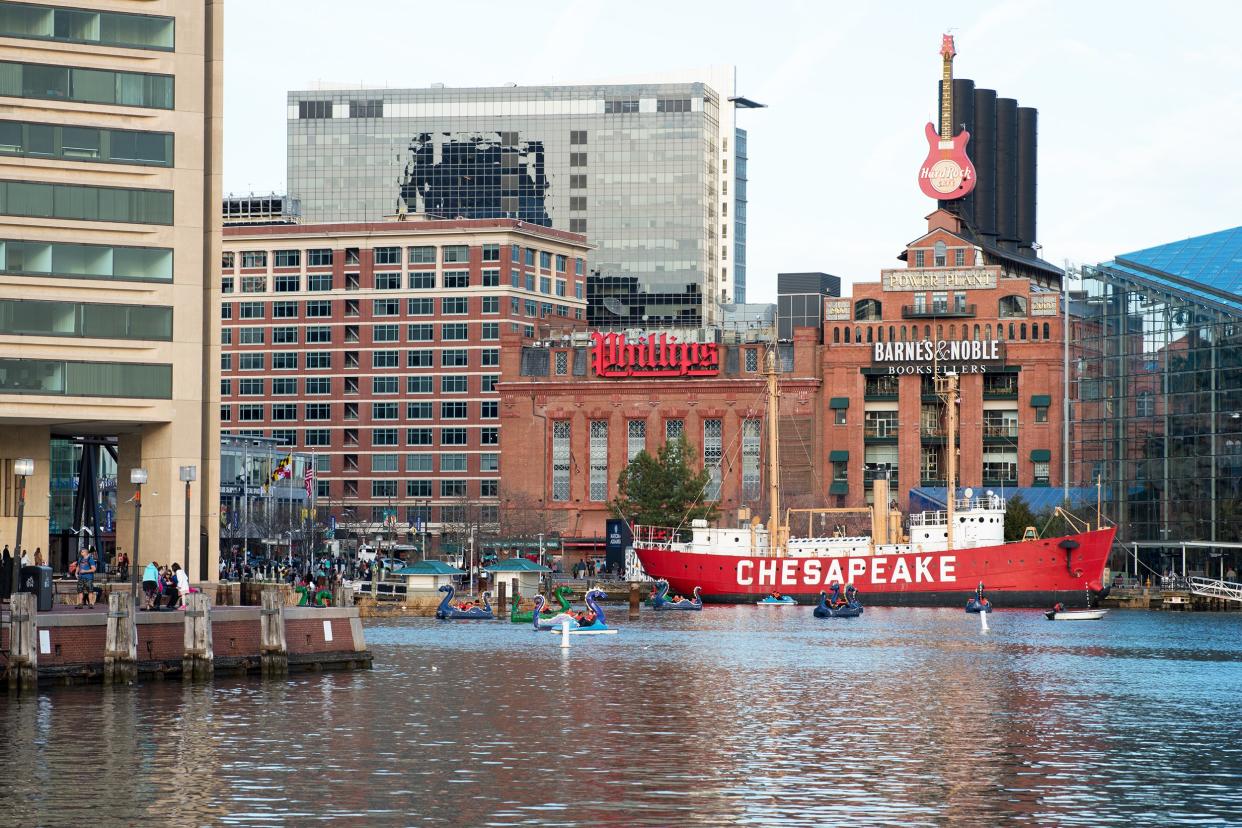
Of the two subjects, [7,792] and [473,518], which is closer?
[7,792]

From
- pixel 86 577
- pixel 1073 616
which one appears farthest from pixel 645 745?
pixel 1073 616

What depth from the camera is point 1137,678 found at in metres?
73.4

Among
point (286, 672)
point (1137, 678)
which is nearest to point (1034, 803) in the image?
point (286, 672)

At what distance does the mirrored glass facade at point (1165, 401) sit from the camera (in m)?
147

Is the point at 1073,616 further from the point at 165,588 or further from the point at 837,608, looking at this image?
the point at 165,588

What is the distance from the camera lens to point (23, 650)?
55094mm

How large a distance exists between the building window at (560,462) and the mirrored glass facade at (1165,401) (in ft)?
182

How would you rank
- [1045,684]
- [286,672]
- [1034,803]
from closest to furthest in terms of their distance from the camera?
[1034,803], [286,672], [1045,684]

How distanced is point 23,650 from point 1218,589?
103105mm

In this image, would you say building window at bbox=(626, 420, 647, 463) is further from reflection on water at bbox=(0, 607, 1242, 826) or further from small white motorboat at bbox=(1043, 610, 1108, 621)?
reflection on water at bbox=(0, 607, 1242, 826)

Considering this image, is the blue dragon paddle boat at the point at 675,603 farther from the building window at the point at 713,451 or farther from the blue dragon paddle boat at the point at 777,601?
the building window at the point at 713,451

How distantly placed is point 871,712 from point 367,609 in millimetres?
68759

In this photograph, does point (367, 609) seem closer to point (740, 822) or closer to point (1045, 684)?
point (1045, 684)

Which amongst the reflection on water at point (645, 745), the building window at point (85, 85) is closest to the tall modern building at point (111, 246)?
the building window at point (85, 85)
